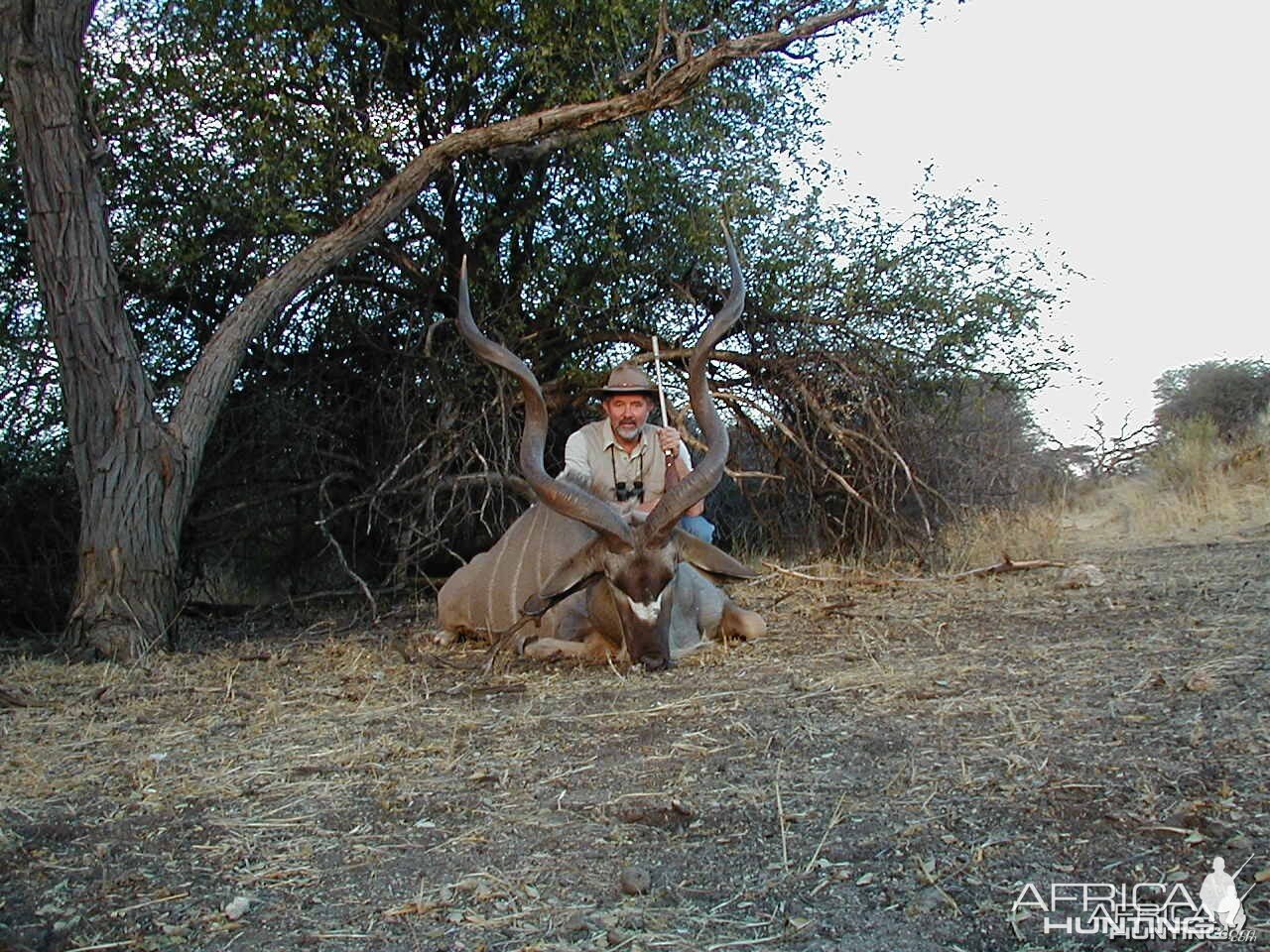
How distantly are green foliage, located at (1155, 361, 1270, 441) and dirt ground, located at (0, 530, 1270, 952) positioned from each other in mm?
11590

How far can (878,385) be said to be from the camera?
22.8ft

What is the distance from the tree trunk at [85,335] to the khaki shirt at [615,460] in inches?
73.1

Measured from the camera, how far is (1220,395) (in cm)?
1509

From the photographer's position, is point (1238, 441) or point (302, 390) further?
point (1238, 441)

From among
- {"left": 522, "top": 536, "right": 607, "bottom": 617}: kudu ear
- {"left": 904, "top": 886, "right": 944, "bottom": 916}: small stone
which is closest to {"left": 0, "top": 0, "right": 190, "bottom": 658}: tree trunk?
{"left": 522, "top": 536, "right": 607, "bottom": 617}: kudu ear

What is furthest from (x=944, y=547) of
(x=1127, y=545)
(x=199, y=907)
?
(x=199, y=907)

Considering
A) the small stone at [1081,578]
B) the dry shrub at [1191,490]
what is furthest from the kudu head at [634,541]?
the dry shrub at [1191,490]

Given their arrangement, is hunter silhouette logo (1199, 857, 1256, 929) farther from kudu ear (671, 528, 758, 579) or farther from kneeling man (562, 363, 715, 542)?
kneeling man (562, 363, 715, 542)

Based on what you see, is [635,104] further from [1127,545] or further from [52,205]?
[1127,545]

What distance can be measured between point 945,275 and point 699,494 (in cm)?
309

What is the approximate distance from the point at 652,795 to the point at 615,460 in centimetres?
291

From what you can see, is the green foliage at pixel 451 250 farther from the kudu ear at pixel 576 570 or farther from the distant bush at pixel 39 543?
the kudu ear at pixel 576 570

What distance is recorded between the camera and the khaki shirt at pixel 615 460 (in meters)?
5.30

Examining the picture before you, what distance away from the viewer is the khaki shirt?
5305 mm
